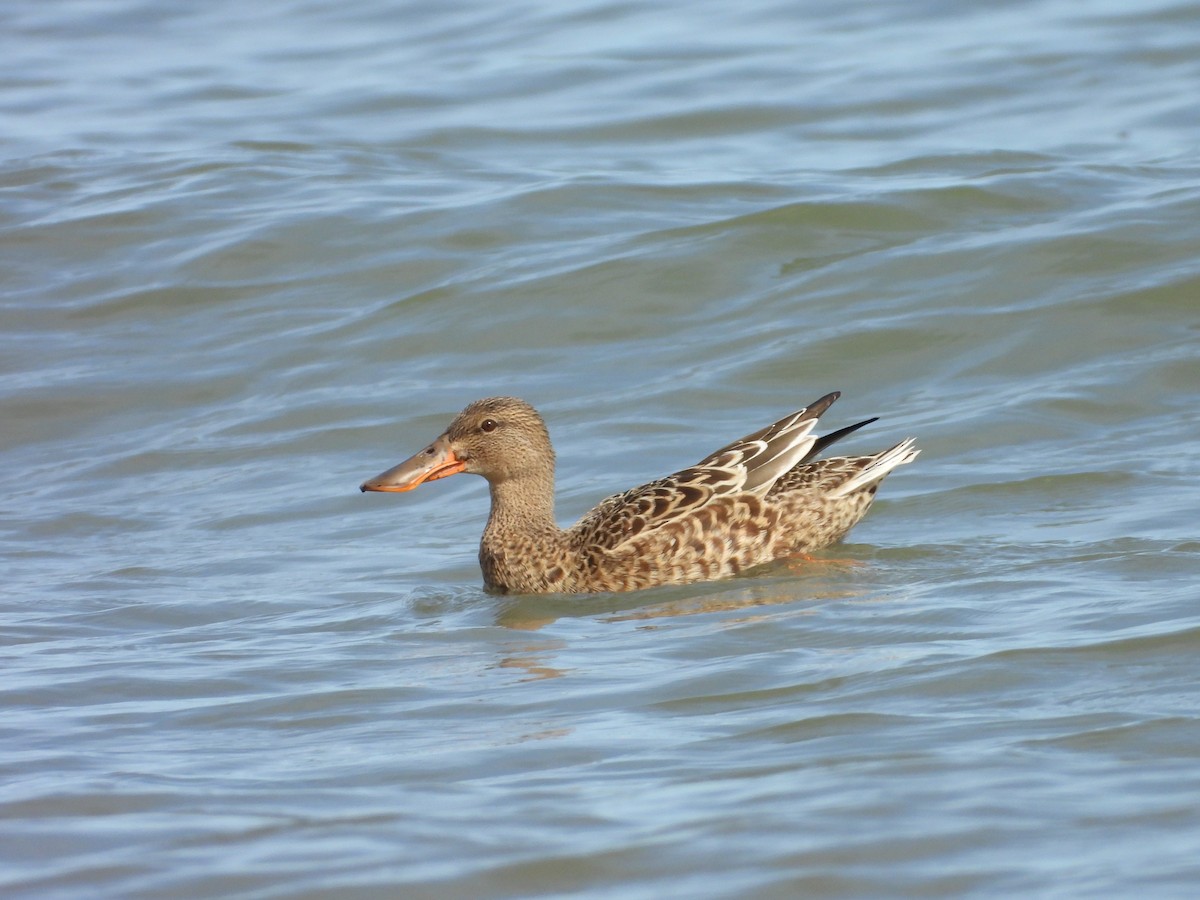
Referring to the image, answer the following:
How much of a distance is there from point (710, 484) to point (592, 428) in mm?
2330

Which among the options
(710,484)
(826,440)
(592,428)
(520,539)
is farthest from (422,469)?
(592,428)

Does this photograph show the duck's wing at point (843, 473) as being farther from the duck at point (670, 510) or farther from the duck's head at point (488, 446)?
the duck's head at point (488, 446)

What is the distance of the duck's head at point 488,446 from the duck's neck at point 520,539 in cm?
8

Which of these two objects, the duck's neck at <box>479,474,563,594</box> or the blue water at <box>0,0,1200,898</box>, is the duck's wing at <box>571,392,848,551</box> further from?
the blue water at <box>0,0,1200,898</box>

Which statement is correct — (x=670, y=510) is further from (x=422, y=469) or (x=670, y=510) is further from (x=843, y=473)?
(x=422, y=469)

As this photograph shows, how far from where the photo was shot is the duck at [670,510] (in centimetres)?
838

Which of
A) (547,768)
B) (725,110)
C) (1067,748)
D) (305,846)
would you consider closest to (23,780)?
(305,846)

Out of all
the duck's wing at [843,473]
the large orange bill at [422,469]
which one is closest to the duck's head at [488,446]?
the large orange bill at [422,469]

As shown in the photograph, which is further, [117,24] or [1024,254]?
[117,24]

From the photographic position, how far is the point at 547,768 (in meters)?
5.40

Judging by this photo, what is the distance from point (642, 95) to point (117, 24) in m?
8.08

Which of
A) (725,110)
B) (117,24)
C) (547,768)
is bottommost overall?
(547,768)

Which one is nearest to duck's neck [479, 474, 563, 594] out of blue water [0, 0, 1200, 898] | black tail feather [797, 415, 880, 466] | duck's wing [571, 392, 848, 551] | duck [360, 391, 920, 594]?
duck [360, 391, 920, 594]

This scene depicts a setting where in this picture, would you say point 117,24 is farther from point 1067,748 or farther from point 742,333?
point 1067,748
